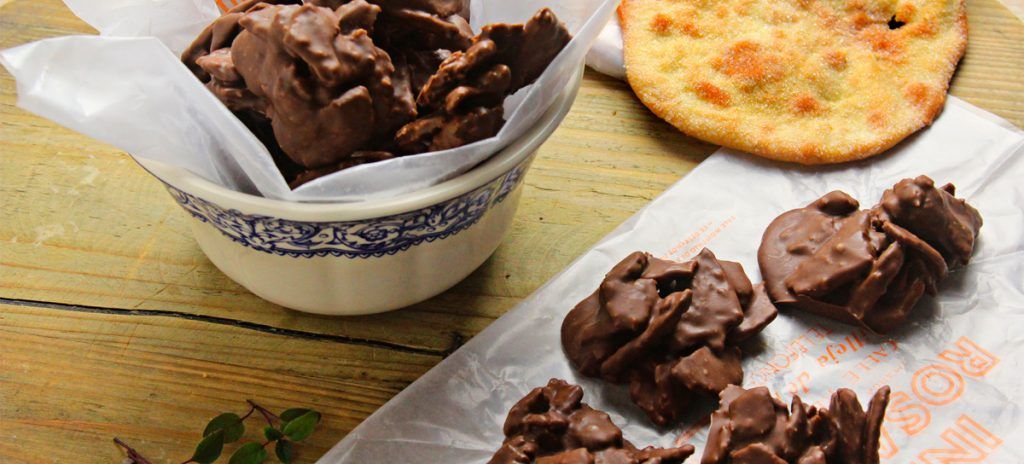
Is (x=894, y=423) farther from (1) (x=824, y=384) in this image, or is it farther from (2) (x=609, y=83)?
(2) (x=609, y=83)

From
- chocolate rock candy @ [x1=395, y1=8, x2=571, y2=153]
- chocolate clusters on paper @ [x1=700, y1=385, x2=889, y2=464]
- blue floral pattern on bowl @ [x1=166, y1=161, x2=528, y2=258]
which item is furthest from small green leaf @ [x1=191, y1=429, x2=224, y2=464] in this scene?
chocolate clusters on paper @ [x1=700, y1=385, x2=889, y2=464]

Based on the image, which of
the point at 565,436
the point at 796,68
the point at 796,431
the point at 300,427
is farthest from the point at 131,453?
the point at 796,68

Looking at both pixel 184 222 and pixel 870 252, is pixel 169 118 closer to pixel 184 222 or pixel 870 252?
pixel 184 222

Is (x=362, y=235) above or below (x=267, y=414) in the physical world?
above

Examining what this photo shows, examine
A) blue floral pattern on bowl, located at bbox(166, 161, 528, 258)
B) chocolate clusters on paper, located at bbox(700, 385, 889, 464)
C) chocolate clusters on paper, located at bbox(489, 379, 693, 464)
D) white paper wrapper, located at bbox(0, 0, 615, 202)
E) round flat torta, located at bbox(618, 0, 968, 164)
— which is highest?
white paper wrapper, located at bbox(0, 0, 615, 202)

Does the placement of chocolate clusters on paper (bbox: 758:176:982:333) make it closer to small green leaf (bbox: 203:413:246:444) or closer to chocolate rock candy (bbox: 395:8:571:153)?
chocolate rock candy (bbox: 395:8:571:153)

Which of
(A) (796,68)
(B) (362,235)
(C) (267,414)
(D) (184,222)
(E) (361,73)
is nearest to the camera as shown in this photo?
(E) (361,73)

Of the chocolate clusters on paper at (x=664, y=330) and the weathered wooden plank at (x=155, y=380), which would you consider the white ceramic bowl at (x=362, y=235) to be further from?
the chocolate clusters on paper at (x=664, y=330)
